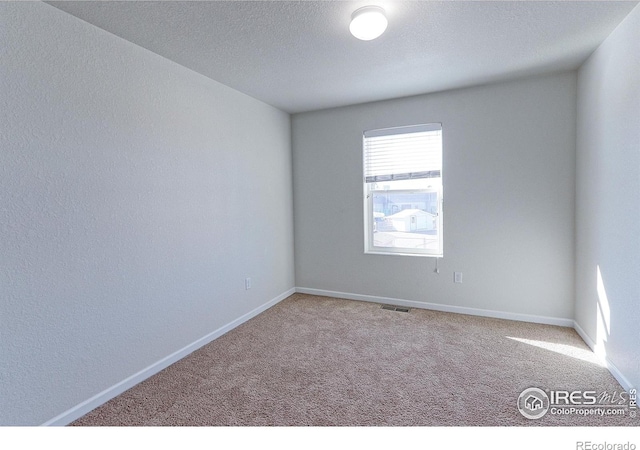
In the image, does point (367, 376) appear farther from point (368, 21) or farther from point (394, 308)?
point (368, 21)

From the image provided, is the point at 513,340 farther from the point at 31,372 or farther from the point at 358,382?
the point at 31,372

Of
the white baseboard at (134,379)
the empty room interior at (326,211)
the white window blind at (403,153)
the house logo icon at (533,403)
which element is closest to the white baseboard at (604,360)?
the empty room interior at (326,211)

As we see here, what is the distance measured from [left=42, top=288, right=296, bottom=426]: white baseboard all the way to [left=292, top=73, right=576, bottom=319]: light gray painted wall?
5.24 ft

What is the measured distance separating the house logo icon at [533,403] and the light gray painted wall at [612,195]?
0.54m

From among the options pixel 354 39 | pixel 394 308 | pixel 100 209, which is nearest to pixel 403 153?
pixel 354 39

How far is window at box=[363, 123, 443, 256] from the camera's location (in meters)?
3.57

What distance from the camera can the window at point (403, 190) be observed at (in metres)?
3.57

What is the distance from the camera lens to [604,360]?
236cm

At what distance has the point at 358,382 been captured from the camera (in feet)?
7.20

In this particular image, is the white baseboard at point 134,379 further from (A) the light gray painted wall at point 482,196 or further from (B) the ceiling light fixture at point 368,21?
(B) the ceiling light fixture at point 368,21

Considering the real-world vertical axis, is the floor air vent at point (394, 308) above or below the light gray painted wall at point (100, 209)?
below

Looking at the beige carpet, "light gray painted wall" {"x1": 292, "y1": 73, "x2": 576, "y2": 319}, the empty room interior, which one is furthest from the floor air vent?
the beige carpet

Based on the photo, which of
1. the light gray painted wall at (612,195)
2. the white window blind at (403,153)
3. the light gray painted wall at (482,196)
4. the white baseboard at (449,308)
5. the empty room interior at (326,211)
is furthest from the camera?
the white window blind at (403,153)
